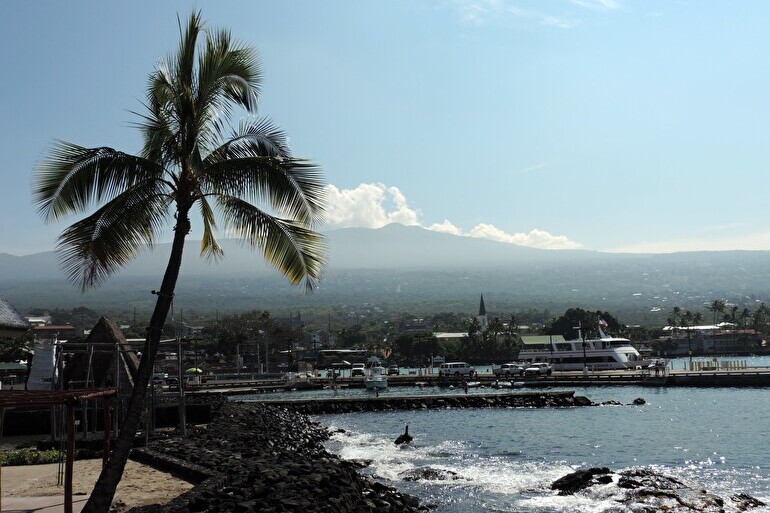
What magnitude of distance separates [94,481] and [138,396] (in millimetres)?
5715

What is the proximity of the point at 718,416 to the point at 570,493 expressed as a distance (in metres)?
23.2

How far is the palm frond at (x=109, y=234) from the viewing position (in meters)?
10.5

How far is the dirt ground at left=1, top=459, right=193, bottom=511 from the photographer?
12844mm

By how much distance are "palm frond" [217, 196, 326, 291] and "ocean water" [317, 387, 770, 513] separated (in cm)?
905

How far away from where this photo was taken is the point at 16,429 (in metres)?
27.4

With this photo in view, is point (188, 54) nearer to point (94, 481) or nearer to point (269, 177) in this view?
point (269, 177)

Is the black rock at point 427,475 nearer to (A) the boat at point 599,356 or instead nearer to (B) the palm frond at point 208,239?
(B) the palm frond at point 208,239

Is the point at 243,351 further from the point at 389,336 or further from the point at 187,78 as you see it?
the point at 187,78

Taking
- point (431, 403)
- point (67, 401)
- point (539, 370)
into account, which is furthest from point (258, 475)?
point (539, 370)

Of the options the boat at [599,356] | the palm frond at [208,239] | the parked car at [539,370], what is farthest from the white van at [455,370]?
the palm frond at [208,239]

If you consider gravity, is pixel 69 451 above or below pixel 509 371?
above

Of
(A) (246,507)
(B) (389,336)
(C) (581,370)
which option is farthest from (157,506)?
(B) (389,336)

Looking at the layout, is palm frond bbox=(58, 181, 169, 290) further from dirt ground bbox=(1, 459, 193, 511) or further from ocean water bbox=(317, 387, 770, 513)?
ocean water bbox=(317, 387, 770, 513)

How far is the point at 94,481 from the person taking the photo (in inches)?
565
